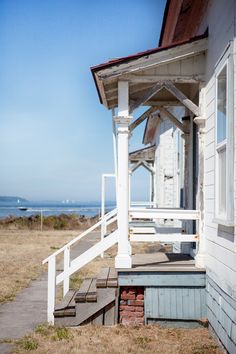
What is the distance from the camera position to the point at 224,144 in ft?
16.8

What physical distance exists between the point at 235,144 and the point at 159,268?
7.95 ft

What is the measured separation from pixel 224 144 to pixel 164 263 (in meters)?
2.56

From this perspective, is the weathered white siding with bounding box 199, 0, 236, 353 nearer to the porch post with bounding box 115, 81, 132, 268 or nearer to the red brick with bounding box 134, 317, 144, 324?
the red brick with bounding box 134, 317, 144, 324

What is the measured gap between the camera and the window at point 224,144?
4.70 metres

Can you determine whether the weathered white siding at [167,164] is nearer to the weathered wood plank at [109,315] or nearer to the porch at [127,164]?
the porch at [127,164]

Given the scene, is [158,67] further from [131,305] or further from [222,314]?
[222,314]

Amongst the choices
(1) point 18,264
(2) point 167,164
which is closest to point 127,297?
(1) point 18,264

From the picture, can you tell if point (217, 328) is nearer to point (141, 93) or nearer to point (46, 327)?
point (46, 327)

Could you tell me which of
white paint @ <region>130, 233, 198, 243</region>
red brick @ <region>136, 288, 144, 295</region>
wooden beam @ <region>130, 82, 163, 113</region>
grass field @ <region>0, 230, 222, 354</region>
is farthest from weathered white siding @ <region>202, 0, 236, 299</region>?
red brick @ <region>136, 288, 144, 295</region>

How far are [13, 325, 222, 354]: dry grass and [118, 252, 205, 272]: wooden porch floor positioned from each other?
79cm

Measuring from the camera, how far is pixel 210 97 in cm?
616

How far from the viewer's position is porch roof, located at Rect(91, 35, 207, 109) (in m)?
6.38

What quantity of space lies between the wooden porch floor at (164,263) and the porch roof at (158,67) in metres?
2.68

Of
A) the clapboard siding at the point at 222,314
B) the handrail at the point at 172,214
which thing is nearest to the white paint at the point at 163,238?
the handrail at the point at 172,214
